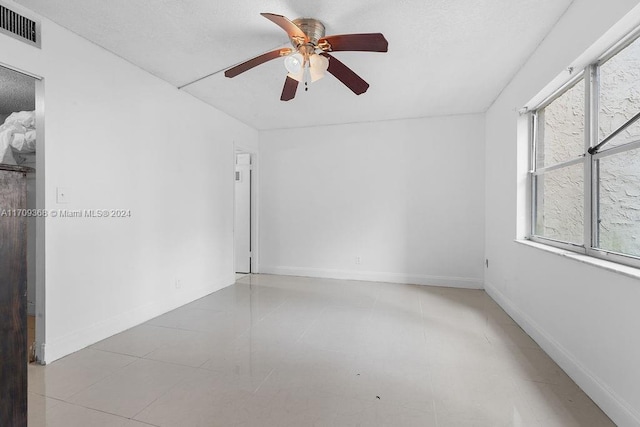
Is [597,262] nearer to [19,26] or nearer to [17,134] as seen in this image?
[19,26]

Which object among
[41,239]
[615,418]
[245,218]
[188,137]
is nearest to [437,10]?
[615,418]

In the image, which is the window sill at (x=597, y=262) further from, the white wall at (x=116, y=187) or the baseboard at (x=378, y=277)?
the white wall at (x=116, y=187)

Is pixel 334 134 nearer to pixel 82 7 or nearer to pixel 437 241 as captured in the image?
pixel 437 241

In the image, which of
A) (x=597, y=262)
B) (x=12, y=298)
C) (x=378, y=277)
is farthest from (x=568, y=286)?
(x=12, y=298)

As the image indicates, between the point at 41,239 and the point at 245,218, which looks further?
the point at 245,218

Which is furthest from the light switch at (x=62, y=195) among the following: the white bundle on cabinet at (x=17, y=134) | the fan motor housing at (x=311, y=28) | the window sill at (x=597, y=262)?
the window sill at (x=597, y=262)

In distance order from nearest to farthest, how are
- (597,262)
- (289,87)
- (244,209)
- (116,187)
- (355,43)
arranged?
(597,262) < (355,43) < (289,87) < (116,187) < (244,209)

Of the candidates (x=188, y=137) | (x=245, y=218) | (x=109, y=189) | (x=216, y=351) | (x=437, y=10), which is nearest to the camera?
(x=437, y=10)

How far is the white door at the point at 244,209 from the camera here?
525 cm

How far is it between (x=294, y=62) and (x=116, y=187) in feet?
6.64

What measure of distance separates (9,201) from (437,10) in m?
2.51

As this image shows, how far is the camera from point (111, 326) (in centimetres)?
268

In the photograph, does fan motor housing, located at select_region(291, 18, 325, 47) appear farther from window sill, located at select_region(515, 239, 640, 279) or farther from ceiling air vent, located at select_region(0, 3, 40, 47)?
window sill, located at select_region(515, 239, 640, 279)

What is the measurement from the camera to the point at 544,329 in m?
2.43
